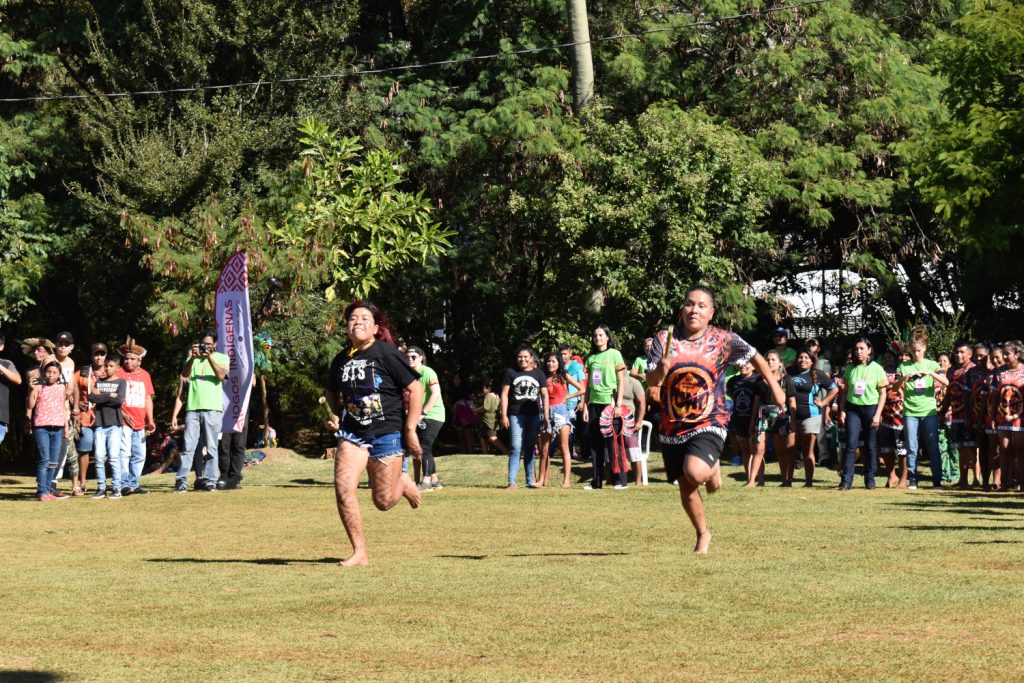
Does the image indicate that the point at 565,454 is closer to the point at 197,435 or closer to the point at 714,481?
the point at 197,435

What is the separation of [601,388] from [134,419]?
6114 mm

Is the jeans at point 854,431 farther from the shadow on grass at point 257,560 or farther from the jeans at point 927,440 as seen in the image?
the shadow on grass at point 257,560

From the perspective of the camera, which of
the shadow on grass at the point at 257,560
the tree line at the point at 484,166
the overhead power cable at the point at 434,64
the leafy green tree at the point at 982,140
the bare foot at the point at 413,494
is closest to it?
the bare foot at the point at 413,494

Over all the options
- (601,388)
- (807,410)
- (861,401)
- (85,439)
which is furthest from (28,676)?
(807,410)

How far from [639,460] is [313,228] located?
27.2ft

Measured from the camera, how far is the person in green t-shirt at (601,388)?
1950 cm

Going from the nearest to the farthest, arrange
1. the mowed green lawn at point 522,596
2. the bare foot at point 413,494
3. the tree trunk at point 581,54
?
the mowed green lawn at point 522,596 → the bare foot at point 413,494 → the tree trunk at point 581,54

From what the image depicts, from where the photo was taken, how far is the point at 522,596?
902cm

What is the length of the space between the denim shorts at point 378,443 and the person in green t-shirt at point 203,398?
9379mm

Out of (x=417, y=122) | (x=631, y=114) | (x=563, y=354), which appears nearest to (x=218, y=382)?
(x=563, y=354)

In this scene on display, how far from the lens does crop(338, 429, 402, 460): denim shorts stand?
1073 centimetres

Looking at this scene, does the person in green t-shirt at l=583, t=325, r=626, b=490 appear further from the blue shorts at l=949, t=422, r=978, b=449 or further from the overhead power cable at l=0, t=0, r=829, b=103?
the overhead power cable at l=0, t=0, r=829, b=103

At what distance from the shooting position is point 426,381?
18594 mm

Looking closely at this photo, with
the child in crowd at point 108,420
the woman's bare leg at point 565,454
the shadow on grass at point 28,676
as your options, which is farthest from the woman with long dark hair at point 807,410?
the shadow on grass at point 28,676
